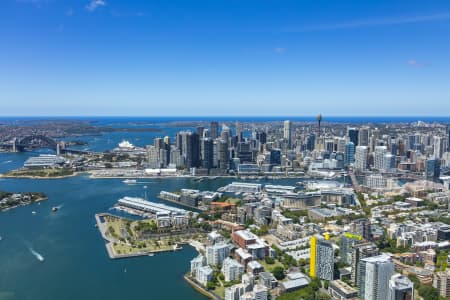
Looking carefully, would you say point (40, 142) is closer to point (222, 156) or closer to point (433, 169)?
point (222, 156)

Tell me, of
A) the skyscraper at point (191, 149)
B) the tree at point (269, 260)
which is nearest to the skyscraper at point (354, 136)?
the skyscraper at point (191, 149)

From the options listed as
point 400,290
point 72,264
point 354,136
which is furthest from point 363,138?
point 72,264

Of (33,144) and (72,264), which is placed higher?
(33,144)

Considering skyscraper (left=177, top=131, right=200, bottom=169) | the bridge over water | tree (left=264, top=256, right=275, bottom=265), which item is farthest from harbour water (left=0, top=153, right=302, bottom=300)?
the bridge over water

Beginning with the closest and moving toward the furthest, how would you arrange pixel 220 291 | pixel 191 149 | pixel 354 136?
1. pixel 220 291
2. pixel 191 149
3. pixel 354 136

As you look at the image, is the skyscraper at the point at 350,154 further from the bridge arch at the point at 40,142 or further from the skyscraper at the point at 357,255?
the bridge arch at the point at 40,142

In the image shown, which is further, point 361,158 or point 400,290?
point 361,158

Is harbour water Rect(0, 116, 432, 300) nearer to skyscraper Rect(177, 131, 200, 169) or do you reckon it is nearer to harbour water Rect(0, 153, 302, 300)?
harbour water Rect(0, 153, 302, 300)
